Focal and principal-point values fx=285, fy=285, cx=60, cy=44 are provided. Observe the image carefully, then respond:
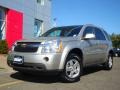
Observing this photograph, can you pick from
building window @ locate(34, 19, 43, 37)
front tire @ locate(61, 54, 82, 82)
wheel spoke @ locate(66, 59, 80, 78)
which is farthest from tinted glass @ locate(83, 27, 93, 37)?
building window @ locate(34, 19, 43, 37)

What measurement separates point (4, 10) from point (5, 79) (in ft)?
39.5

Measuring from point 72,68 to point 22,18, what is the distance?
545 inches

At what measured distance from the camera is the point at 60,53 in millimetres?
7477

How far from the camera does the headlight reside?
7414 millimetres

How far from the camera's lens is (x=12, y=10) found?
19797mm

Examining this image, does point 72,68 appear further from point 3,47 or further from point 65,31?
point 3,47

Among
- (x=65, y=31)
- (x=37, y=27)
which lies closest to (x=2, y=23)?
(x=37, y=27)

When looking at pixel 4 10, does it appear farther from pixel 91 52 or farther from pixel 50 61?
pixel 50 61

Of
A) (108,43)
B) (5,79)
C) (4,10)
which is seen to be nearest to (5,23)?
(4,10)

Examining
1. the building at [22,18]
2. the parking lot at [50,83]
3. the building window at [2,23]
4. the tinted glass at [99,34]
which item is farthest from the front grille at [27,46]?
the building window at [2,23]

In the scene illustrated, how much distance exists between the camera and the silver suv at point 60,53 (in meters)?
7.36

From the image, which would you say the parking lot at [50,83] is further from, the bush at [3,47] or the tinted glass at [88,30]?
the bush at [3,47]

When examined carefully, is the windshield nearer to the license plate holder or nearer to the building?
the license plate holder

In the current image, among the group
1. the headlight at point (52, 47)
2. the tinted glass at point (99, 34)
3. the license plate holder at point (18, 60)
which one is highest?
the tinted glass at point (99, 34)
